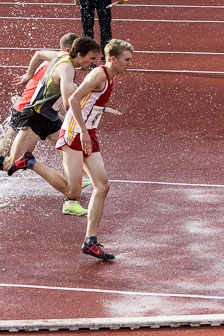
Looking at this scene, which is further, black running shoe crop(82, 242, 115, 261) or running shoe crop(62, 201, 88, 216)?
running shoe crop(62, 201, 88, 216)

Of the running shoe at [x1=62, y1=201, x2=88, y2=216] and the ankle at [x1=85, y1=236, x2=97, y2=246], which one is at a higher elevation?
the ankle at [x1=85, y1=236, x2=97, y2=246]

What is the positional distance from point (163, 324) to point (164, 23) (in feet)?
42.8

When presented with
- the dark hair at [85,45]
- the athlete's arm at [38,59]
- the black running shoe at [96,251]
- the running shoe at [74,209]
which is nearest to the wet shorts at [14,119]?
the athlete's arm at [38,59]

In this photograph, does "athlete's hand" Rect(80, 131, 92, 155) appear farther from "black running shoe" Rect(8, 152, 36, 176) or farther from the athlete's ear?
"black running shoe" Rect(8, 152, 36, 176)

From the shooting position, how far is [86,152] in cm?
756

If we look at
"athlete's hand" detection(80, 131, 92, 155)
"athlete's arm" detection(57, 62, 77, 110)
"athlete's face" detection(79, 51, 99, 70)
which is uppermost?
"athlete's face" detection(79, 51, 99, 70)

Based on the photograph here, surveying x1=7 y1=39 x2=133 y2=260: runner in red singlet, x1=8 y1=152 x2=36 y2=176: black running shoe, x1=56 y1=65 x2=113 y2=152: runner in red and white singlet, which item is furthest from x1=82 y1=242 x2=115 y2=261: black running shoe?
x1=8 y1=152 x2=36 y2=176: black running shoe

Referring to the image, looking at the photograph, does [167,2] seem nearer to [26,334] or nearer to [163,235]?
[163,235]

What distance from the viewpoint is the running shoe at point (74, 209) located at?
881 centimetres

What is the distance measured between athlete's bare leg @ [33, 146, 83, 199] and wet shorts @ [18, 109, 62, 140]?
739mm

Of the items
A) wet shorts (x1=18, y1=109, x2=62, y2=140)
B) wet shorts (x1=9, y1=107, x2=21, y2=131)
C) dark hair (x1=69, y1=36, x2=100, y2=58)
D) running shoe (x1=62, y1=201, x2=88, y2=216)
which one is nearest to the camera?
dark hair (x1=69, y1=36, x2=100, y2=58)

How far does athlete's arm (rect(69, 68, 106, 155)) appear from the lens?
7504 millimetres

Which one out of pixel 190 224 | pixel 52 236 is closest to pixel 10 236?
pixel 52 236

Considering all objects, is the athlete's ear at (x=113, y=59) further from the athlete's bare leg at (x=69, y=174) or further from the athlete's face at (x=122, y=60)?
the athlete's bare leg at (x=69, y=174)
